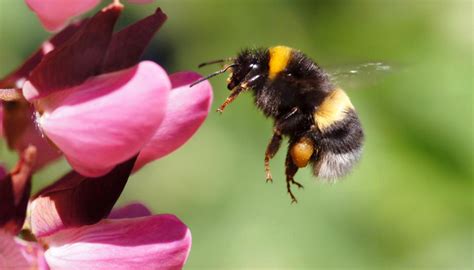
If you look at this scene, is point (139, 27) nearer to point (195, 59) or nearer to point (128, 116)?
point (128, 116)

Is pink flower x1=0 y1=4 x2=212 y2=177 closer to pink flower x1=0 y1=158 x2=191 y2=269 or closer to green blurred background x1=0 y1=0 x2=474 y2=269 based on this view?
pink flower x1=0 y1=158 x2=191 y2=269

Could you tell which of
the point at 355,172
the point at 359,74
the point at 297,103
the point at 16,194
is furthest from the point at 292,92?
the point at 355,172

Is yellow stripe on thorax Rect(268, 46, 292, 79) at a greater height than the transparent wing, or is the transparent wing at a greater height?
yellow stripe on thorax Rect(268, 46, 292, 79)

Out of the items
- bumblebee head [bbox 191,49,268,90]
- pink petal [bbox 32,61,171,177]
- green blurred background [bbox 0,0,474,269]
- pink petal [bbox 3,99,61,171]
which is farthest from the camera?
green blurred background [bbox 0,0,474,269]

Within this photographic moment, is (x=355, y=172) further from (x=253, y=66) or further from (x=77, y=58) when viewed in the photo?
(x=77, y=58)

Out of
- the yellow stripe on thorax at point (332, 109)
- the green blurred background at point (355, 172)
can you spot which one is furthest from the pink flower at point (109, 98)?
the green blurred background at point (355, 172)

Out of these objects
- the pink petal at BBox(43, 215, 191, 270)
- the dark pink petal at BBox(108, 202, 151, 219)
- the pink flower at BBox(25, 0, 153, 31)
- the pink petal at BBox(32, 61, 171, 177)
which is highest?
the pink flower at BBox(25, 0, 153, 31)

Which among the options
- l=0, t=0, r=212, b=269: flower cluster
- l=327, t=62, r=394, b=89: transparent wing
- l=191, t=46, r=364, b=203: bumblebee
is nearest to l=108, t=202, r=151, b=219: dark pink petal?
l=0, t=0, r=212, b=269: flower cluster

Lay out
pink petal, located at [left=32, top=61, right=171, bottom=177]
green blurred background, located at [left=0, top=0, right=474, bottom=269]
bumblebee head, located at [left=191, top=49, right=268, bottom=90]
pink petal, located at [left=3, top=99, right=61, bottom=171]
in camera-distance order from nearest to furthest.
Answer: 1. pink petal, located at [left=32, top=61, right=171, bottom=177]
2. pink petal, located at [left=3, top=99, right=61, bottom=171]
3. bumblebee head, located at [left=191, top=49, right=268, bottom=90]
4. green blurred background, located at [left=0, top=0, right=474, bottom=269]
